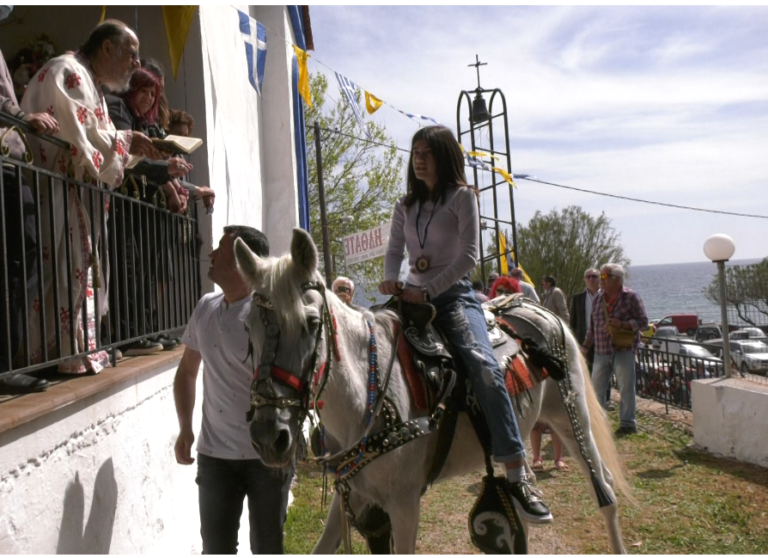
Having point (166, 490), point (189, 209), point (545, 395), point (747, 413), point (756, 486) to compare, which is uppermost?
point (189, 209)

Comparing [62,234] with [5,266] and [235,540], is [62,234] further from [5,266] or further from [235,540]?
[235,540]

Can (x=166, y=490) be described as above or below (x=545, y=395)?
below

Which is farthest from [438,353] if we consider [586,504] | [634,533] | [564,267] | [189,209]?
[564,267]

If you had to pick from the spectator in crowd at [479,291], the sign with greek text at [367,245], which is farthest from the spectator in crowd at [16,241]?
the sign with greek text at [367,245]

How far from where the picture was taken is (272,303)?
238 centimetres

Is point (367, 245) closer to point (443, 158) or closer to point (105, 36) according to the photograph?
point (443, 158)

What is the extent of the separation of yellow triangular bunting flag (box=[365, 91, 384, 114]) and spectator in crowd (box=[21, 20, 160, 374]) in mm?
5332

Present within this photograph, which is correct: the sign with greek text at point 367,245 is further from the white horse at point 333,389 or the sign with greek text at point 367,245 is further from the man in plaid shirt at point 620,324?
the white horse at point 333,389

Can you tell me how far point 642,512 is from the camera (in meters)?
5.71

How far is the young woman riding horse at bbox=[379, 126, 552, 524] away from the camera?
3117mm

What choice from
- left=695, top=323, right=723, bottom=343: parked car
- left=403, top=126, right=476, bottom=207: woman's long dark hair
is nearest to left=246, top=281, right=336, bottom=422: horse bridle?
left=403, top=126, right=476, bottom=207: woman's long dark hair

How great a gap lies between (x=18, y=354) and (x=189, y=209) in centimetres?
253

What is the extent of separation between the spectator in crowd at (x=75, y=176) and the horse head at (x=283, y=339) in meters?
0.95

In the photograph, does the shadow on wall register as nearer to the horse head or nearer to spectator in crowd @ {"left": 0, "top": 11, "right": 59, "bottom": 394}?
spectator in crowd @ {"left": 0, "top": 11, "right": 59, "bottom": 394}
